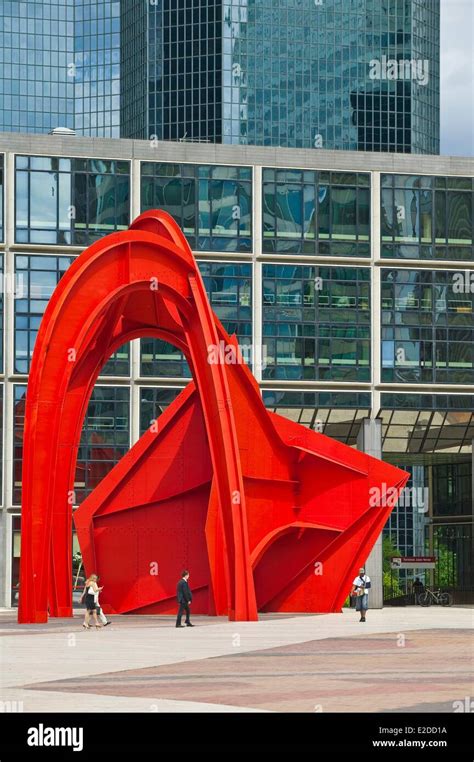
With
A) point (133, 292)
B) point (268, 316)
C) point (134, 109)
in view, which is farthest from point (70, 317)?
point (134, 109)

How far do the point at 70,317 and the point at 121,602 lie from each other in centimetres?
1038

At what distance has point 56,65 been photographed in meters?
161

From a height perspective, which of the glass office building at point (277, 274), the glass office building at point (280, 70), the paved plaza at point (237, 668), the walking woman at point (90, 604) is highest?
the glass office building at point (280, 70)

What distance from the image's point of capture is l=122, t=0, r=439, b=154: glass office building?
502ft

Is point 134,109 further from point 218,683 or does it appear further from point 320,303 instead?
point 218,683

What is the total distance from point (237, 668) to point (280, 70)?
5360 inches

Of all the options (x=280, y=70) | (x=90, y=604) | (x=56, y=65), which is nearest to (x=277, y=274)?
(x=90, y=604)

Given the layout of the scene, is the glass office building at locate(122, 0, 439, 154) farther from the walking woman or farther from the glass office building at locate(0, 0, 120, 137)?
the walking woman

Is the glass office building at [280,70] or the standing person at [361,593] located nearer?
the standing person at [361,593]

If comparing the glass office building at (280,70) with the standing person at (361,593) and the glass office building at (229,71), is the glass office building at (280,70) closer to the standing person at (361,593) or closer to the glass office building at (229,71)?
the glass office building at (229,71)

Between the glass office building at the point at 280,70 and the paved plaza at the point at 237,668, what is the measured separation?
120 m

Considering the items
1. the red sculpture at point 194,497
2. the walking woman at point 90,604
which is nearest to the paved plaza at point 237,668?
the walking woman at point 90,604

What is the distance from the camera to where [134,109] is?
158m

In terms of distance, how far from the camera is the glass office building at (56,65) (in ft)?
524
